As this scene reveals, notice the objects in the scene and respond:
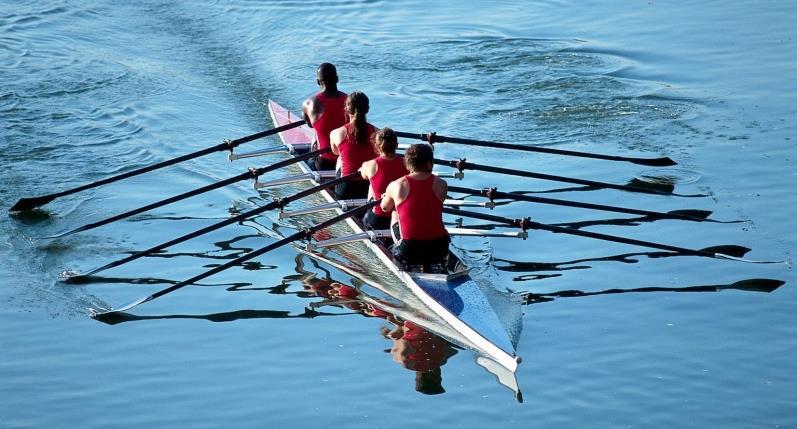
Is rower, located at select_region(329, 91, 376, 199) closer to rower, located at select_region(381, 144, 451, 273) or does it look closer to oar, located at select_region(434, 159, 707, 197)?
oar, located at select_region(434, 159, 707, 197)

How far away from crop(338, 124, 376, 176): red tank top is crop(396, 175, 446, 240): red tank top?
201 centimetres

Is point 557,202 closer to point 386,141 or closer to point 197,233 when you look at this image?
point 386,141

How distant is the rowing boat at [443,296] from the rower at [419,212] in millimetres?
169

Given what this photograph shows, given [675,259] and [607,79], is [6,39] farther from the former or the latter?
[675,259]

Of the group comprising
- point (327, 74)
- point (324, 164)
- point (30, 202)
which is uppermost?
point (327, 74)

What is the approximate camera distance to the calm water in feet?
31.5

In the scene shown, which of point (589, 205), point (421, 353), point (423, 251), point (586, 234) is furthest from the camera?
point (589, 205)

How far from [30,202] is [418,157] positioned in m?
6.09

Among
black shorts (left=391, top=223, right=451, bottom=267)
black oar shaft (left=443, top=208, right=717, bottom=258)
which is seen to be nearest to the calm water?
black oar shaft (left=443, top=208, right=717, bottom=258)

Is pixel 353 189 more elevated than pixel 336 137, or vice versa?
pixel 336 137

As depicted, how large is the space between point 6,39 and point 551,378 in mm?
16474

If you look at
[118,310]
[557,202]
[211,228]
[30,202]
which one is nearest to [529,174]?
[557,202]

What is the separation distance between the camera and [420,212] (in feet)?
36.1

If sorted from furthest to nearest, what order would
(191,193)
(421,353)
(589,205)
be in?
(191,193) → (589,205) → (421,353)
